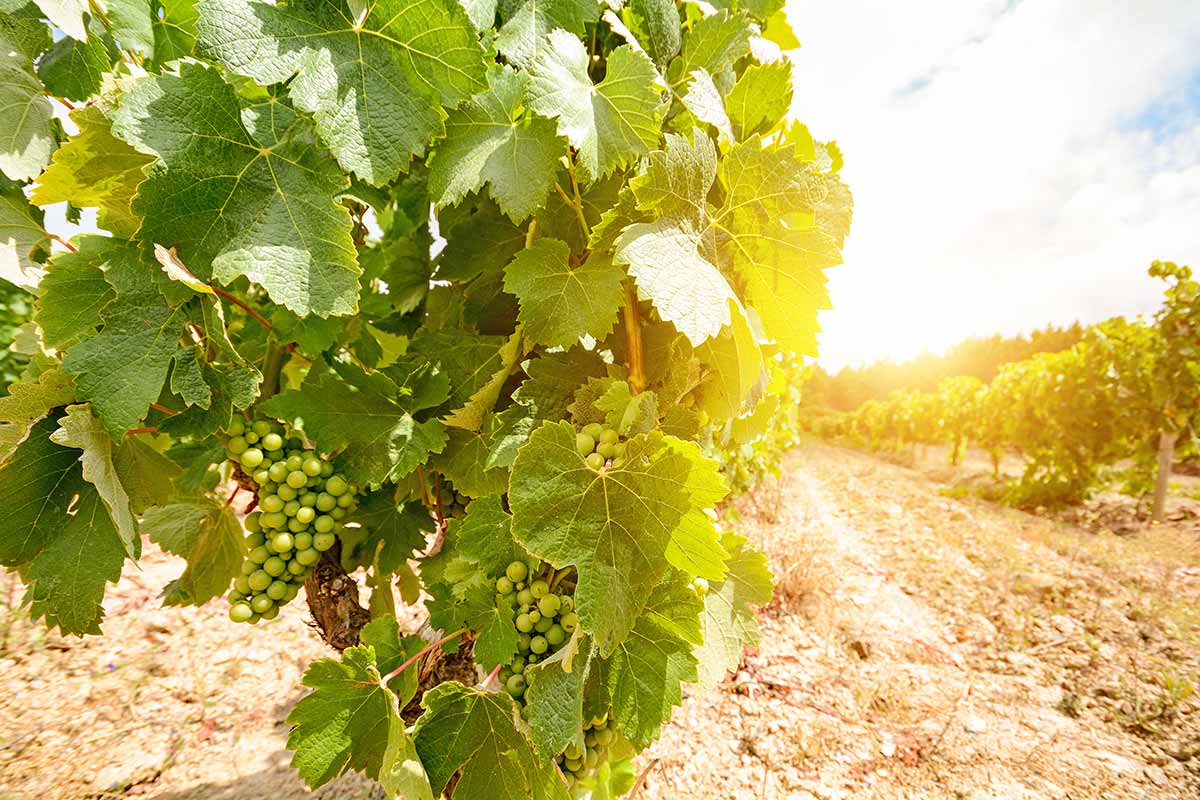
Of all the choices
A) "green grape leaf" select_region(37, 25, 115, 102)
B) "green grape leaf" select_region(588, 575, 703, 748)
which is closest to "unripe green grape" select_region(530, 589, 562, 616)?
"green grape leaf" select_region(588, 575, 703, 748)

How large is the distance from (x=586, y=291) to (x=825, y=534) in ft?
23.6

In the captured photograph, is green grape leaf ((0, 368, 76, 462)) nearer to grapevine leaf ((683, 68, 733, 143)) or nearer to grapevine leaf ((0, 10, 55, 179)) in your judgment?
grapevine leaf ((0, 10, 55, 179))

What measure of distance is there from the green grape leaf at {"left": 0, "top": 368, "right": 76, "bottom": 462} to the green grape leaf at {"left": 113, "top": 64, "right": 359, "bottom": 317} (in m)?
0.40

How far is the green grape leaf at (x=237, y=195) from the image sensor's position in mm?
951

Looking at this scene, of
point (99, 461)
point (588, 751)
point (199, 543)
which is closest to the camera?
point (99, 461)

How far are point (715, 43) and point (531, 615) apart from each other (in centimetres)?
115

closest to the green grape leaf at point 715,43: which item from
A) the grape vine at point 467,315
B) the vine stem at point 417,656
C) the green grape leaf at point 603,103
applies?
the grape vine at point 467,315

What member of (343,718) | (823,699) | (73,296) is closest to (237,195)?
(73,296)

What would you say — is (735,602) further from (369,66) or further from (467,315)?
(369,66)

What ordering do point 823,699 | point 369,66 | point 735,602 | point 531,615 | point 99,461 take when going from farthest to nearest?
point 823,699 < point 735,602 < point 531,615 < point 99,461 < point 369,66

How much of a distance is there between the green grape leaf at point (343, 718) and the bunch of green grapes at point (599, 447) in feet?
2.05

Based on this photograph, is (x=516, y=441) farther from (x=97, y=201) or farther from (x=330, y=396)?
(x=97, y=201)

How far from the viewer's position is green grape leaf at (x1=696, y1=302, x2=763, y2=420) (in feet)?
3.40

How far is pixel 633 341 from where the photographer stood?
1.20 meters
